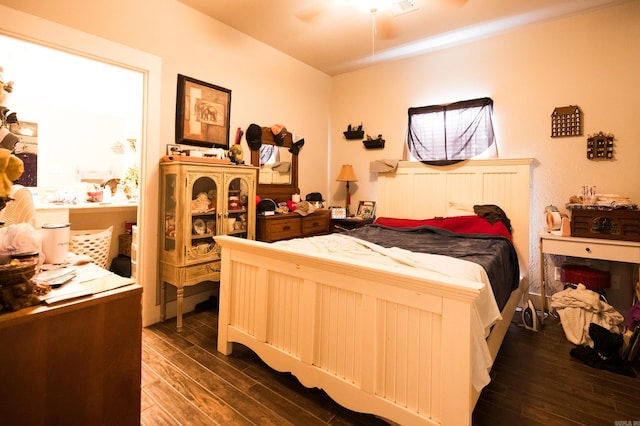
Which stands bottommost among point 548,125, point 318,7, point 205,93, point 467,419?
point 467,419

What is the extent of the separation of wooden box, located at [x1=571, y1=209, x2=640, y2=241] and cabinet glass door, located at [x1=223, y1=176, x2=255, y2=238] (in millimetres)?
2929

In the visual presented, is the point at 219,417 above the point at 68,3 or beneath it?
beneath

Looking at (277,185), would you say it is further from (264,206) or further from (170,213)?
(170,213)

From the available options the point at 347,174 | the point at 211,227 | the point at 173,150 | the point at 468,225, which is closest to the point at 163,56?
the point at 173,150

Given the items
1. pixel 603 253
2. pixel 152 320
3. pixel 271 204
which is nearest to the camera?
pixel 603 253

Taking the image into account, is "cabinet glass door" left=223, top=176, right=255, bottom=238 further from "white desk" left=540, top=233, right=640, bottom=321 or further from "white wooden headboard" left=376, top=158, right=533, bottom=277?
"white desk" left=540, top=233, right=640, bottom=321

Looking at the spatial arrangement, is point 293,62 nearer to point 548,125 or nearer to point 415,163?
point 415,163

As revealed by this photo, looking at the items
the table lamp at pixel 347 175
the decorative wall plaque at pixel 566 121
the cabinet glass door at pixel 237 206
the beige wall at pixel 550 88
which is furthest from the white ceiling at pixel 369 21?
the cabinet glass door at pixel 237 206

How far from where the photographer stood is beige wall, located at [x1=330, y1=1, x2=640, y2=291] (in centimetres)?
286

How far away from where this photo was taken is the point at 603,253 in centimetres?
257

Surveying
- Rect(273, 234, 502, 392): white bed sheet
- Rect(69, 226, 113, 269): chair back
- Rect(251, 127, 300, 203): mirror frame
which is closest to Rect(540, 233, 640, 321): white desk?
Rect(273, 234, 502, 392): white bed sheet

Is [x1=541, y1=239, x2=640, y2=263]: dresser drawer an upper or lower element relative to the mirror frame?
lower

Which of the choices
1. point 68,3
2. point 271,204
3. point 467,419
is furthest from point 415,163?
point 68,3

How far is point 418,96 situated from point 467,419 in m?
3.63
